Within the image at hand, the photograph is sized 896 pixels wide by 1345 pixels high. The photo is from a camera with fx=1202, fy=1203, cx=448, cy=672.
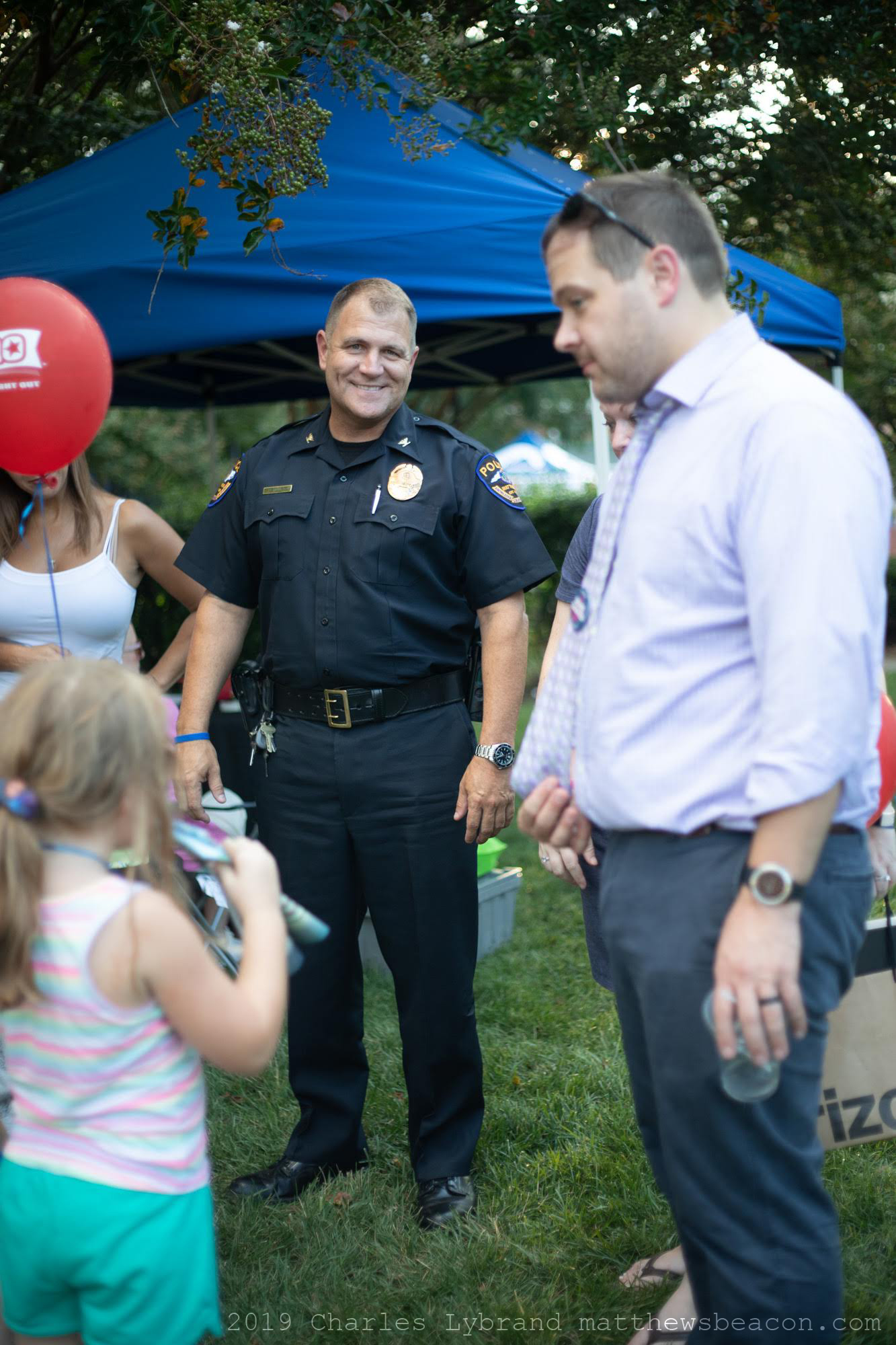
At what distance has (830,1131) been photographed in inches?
84.7

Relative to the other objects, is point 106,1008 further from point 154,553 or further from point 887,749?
point 887,749

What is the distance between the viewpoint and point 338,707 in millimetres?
2762

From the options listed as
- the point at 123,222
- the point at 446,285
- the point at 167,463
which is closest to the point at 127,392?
the point at 123,222

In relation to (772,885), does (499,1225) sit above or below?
below

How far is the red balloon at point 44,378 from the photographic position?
2615mm

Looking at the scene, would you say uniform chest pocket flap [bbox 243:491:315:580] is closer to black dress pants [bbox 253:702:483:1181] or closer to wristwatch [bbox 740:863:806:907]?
black dress pants [bbox 253:702:483:1181]

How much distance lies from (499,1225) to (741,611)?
177cm

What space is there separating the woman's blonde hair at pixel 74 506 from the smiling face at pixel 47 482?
0.05ft

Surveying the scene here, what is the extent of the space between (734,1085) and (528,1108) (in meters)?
1.77

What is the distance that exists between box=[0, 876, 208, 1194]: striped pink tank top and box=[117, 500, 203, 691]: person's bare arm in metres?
1.60

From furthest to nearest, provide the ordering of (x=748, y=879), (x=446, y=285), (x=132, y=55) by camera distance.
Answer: (x=446, y=285) < (x=132, y=55) < (x=748, y=879)

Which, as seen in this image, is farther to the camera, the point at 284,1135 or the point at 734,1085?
the point at 284,1135

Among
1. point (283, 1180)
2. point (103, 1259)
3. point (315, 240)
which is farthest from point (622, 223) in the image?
point (315, 240)

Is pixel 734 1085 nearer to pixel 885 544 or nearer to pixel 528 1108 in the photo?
pixel 885 544
